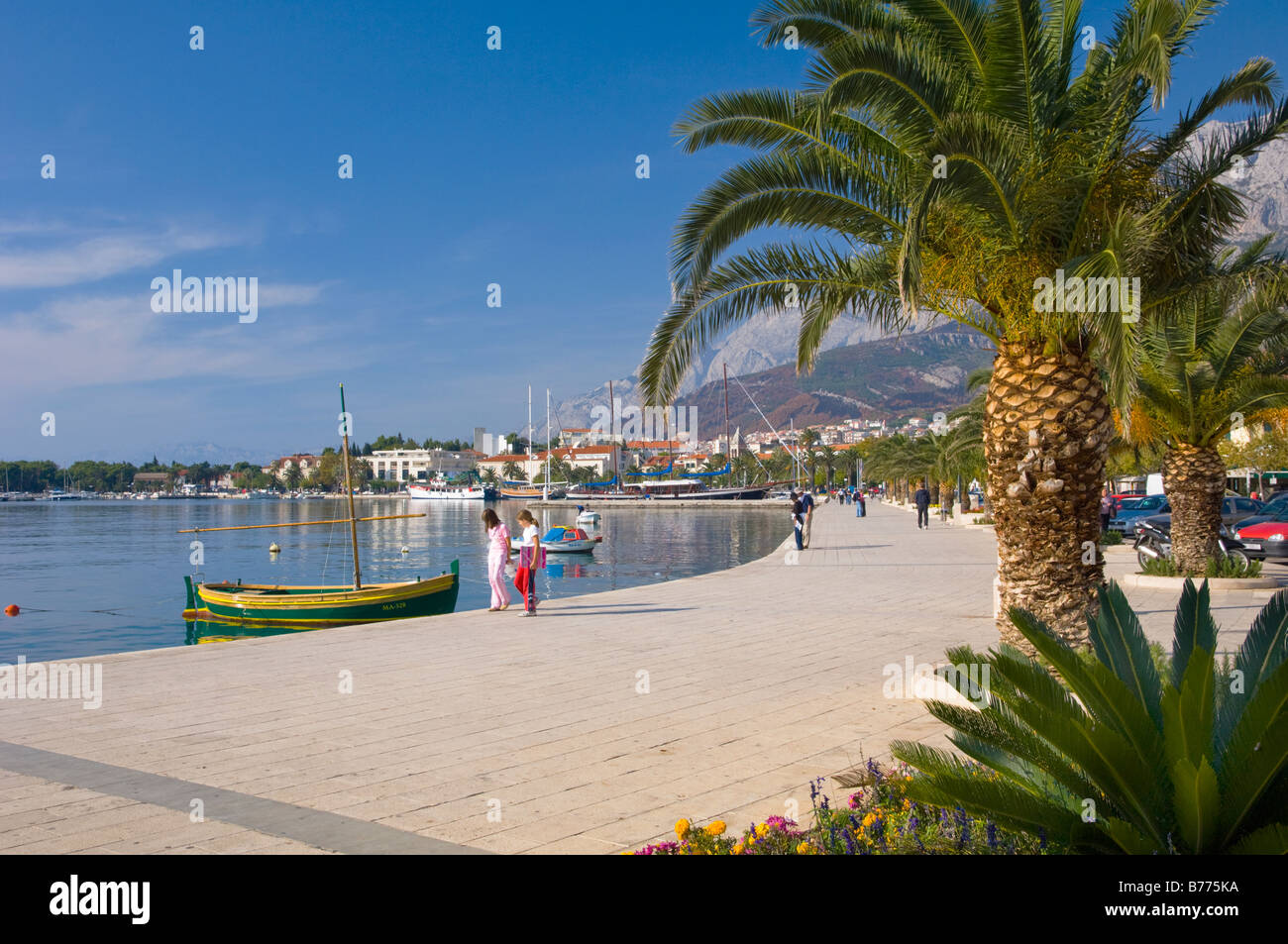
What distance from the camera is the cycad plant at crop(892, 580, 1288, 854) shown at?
2732 mm

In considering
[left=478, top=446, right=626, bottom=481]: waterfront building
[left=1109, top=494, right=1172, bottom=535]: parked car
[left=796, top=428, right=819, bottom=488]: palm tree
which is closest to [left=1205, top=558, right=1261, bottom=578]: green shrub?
[left=1109, top=494, right=1172, bottom=535]: parked car

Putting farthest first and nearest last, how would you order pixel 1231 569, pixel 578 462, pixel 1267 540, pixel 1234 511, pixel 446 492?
pixel 578 462
pixel 446 492
pixel 1234 511
pixel 1267 540
pixel 1231 569

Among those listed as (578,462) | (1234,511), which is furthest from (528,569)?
(578,462)

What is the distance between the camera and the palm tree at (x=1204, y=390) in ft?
47.1

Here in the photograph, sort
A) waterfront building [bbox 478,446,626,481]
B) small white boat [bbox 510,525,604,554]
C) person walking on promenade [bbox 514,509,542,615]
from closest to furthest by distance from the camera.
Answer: person walking on promenade [bbox 514,509,542,615] < small white boat [bbox 510,525,604,554] < waterfront building [bbox 478,446,626,481]

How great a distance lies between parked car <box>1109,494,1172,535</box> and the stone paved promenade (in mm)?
19364

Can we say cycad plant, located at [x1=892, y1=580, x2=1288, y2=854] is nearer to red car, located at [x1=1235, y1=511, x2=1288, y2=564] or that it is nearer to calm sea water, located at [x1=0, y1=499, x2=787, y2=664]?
calm sea water, located at [x1=0, y1=499, x2=787, y2=664]

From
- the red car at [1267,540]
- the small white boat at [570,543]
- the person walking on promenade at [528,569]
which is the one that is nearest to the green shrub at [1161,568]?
the red car at [1267,540]

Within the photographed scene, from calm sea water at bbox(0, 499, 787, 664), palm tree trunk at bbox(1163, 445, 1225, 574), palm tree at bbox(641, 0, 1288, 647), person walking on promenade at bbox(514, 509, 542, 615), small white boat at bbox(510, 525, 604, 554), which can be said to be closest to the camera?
palm tree at bbox(641, 0, 1288, 647)

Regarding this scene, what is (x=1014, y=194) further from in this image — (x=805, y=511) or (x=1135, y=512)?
(x=1135, y=512)

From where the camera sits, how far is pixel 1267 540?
67.6ft

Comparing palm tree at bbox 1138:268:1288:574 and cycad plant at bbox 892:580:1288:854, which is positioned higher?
palm tree at bbox 1138:268:1288:574

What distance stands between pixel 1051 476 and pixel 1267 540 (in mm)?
17260

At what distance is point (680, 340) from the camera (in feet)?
30.0
